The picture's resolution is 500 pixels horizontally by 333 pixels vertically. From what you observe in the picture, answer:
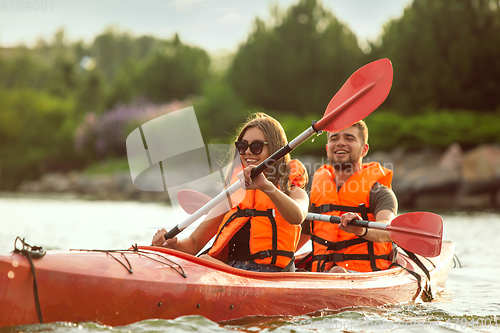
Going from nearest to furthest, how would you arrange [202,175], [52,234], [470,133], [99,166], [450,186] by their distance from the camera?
[202,175] < [52,234] < [450,186] < [470,133] < [99,166]

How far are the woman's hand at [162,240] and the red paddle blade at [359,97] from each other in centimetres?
117

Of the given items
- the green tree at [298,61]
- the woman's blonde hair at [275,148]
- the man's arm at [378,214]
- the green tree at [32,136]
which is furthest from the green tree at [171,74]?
the woman's blonde hair at [275,148]

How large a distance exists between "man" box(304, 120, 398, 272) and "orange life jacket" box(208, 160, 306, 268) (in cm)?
68

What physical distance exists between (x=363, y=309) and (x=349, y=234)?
55 cm

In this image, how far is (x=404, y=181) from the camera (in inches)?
583

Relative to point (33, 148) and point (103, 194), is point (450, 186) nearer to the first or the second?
point (103, 194)

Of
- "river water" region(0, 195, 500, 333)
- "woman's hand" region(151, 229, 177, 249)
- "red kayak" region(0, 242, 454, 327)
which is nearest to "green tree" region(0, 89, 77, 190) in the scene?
"river water" region(0, 195, 500, 333)

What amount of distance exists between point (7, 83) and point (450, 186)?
38.1 meters

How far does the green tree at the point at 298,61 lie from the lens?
921 inches

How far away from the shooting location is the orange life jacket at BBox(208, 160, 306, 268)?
3.03 meters

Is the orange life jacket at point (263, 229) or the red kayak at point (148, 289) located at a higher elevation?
the orange life jacket at point (263, 229)

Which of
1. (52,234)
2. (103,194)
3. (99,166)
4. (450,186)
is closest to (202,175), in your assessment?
(52,234)

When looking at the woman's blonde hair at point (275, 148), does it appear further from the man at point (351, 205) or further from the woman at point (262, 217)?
the man at point (351, 205)

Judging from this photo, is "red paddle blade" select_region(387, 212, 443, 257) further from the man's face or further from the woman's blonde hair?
the woman's blonde hair
